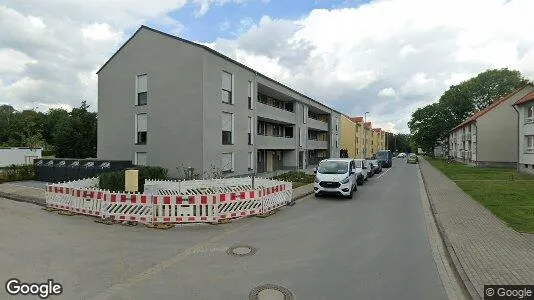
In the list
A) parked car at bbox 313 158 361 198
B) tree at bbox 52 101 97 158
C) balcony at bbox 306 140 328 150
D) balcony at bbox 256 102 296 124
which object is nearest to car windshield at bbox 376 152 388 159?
balcony at bbox 306 140 328 150

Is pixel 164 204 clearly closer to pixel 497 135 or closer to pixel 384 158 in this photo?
pixel 384 158

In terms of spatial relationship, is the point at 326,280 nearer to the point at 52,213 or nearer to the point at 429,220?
the point at 429,220

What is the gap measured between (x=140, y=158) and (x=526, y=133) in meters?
32.4

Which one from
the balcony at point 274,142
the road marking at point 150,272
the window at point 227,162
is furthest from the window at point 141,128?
the road marking at point 150,272

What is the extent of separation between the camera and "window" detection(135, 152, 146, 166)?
22359mm

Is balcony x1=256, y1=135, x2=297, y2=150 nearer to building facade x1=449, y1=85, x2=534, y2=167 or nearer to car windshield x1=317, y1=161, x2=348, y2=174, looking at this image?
car windshield x1=317, y1=161, x2=348, y2=174

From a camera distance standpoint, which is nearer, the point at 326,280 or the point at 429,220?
the point at 326,280

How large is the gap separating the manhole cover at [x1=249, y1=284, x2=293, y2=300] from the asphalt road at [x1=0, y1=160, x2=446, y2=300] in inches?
4.2

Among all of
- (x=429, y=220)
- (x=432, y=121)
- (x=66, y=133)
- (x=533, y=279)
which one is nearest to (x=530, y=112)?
(x=429, y=220)

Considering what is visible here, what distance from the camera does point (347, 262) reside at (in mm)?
6855

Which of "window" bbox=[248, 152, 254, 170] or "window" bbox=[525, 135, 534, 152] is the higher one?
"window" bbox=[525, 135, 534, 152]

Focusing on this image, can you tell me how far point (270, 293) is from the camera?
5.37m

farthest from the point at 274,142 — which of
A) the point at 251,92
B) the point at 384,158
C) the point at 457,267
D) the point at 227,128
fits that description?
the point at 457,267

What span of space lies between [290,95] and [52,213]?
25.7m
